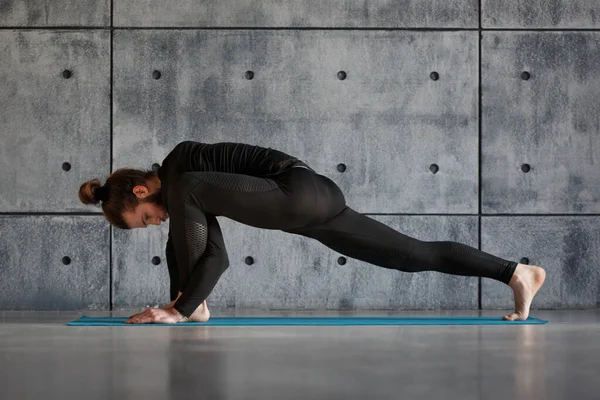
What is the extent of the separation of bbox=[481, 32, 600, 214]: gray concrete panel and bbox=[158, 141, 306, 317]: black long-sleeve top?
6.17ft

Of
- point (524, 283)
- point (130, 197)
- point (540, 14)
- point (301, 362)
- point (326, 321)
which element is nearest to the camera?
point (301, 362)

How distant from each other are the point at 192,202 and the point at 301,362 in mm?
1215

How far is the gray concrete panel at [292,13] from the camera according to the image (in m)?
5.14

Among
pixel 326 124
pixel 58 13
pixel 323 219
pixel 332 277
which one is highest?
pixel 58 13

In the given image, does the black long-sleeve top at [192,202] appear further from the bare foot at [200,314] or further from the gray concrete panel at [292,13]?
the gray concrete panel at [292,13]

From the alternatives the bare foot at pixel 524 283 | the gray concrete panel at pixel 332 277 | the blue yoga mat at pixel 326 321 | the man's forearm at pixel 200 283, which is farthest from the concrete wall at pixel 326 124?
the man's forearm at pixel 200 283

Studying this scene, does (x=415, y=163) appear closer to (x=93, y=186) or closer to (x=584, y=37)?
(x=584, y=37)

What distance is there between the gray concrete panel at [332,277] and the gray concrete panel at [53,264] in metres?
0.64

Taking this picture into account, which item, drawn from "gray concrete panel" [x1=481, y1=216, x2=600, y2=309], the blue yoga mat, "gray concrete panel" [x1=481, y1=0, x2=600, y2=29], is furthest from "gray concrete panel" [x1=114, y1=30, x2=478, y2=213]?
the blue yoga mat

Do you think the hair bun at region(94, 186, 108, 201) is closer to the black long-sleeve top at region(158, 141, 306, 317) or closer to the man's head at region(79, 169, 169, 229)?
the man's head at region(79, 169, 169, 229)

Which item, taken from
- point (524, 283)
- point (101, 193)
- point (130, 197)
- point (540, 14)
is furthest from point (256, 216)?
point (540, 14)

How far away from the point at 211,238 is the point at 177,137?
170cm

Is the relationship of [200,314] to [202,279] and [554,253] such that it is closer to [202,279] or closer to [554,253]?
[202,279]

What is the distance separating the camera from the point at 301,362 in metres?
2.37
